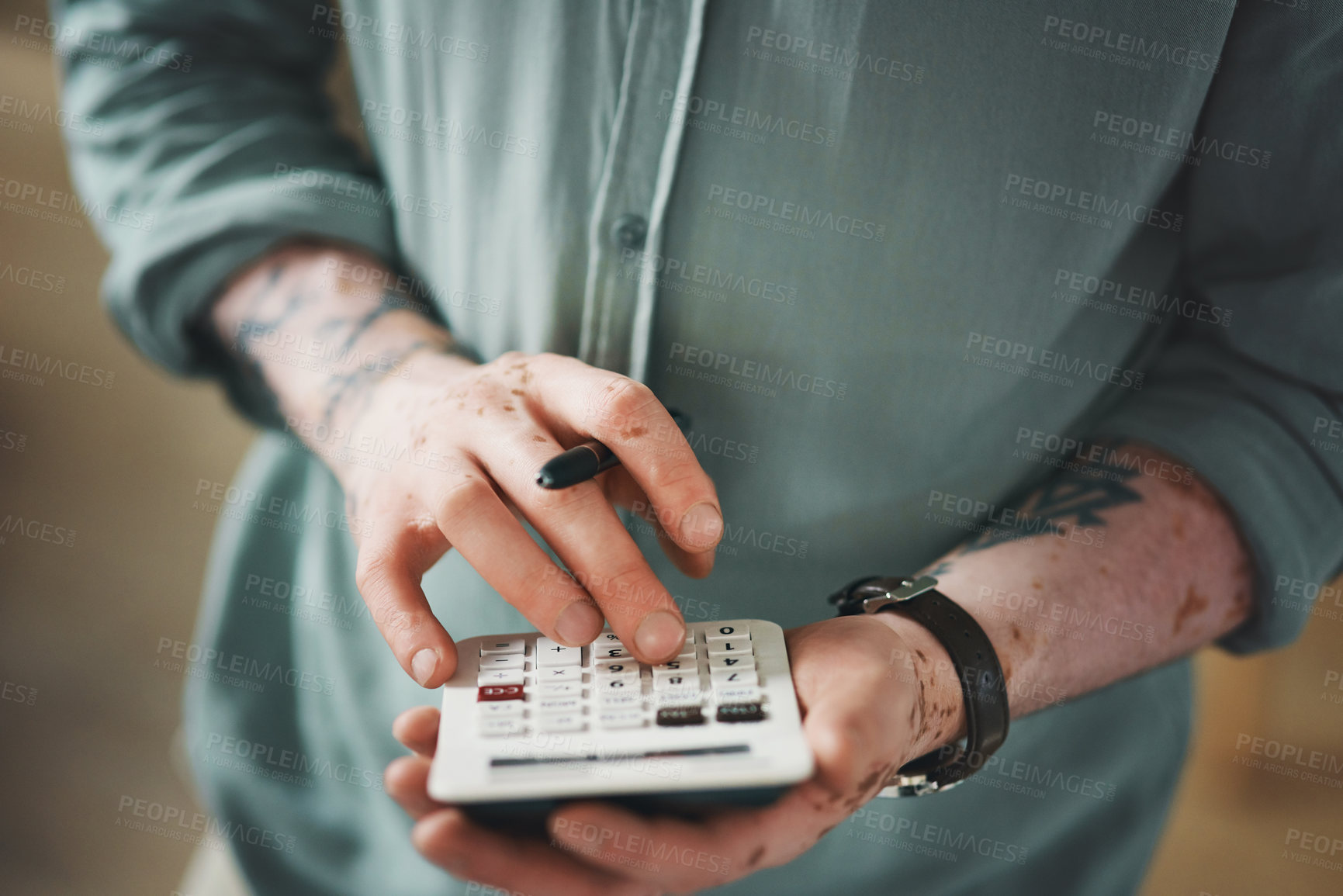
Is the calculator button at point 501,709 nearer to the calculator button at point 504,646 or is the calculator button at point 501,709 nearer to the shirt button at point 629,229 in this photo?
the calculator button at point 504,646

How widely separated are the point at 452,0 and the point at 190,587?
1.10 m

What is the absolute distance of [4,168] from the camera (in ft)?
3.68

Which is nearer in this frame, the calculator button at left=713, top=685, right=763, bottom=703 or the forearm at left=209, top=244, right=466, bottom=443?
the calculator button at left=713, top=685, right=763, bottom=703

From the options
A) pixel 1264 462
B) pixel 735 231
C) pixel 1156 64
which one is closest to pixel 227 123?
pixel 735 231

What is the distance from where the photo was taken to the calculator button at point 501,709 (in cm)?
40

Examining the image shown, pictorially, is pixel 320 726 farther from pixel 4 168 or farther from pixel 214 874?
pixel 4 168

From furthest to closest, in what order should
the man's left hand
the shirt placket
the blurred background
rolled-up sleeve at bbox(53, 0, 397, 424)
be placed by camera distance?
the blurred background
rolled-up sleeve at bbox(53, 0, 397, 424)
the shirt placket
the man's left hand

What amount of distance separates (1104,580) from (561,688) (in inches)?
13.5

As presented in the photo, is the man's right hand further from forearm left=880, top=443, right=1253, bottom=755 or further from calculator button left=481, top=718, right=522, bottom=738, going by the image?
forearm left=880, top=443, right=1253, bottom=755

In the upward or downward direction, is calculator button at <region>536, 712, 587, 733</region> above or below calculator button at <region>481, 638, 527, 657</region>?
above

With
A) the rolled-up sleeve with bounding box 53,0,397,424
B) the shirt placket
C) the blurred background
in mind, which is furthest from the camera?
the blurred background

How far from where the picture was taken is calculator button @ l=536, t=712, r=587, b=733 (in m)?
0.39

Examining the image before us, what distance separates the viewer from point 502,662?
44 centimetres

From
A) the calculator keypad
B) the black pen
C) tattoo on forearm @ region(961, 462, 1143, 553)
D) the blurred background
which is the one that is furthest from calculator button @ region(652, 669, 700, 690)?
the blurred background
